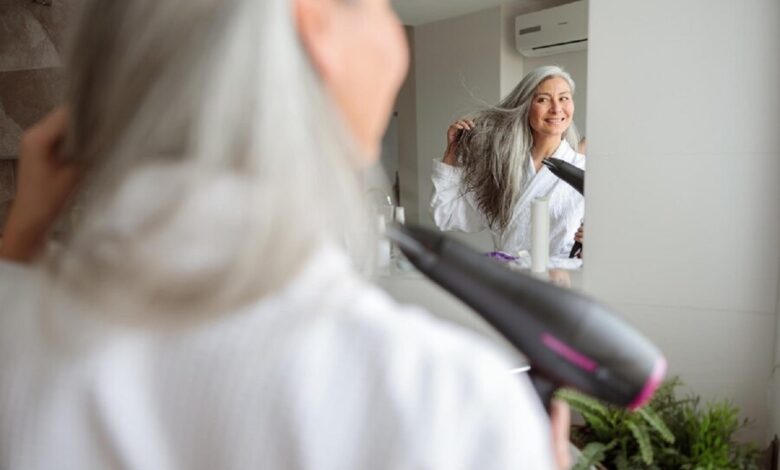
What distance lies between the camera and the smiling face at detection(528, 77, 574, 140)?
4.83 ft

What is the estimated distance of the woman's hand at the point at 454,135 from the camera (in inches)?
63.3

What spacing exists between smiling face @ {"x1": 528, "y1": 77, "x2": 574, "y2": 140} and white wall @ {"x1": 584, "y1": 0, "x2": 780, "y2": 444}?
56mm

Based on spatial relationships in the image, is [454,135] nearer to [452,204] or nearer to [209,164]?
[452,204]

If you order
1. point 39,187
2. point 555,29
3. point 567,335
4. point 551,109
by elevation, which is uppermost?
point 555,29

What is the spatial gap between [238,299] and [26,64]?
2.33 meters

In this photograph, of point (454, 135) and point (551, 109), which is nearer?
point (551, 109)

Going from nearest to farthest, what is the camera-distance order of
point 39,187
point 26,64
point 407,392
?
point 407,392
point 39,187
point 26,64

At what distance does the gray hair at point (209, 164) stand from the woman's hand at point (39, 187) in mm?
113

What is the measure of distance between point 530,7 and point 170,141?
1279 millimetres

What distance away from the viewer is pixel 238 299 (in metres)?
0.34

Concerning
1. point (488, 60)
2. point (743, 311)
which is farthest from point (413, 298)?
point (743, 311)

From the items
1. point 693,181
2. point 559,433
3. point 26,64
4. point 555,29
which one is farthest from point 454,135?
point 26,64

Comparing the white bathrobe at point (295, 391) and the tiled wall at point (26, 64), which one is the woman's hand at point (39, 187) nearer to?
the white bathrobe at point (295, 391)

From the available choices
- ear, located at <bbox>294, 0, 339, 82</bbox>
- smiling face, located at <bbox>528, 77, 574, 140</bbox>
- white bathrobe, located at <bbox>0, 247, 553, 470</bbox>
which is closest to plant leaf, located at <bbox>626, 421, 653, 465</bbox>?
smiling face, located at <bbox>528, 77, 574, 140</bbox>
